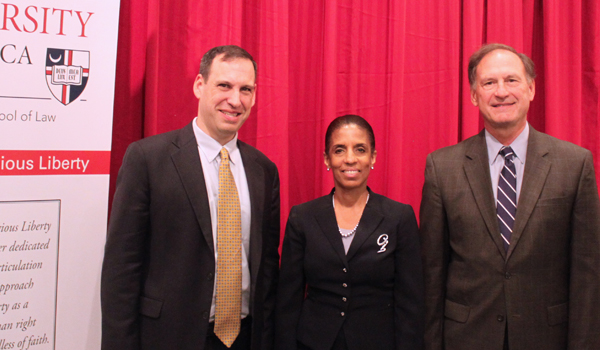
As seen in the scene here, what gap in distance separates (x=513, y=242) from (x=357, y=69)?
1.28m

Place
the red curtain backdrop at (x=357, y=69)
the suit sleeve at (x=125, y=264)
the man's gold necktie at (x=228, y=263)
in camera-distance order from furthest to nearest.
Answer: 1. the red curtain backdrop at (x=357, y=69)
2. the man's gold necktie at (x=228, y=263)
3. the suit sleeve at (x=125, y=264)

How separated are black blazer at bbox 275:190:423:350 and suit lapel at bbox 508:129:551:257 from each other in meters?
0.38

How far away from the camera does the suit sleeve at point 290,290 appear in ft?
5.74

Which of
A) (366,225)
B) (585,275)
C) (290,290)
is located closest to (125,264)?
(290,290)

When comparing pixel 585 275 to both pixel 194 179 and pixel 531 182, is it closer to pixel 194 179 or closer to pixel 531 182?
pixel 531 182

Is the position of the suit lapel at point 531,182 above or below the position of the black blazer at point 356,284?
above

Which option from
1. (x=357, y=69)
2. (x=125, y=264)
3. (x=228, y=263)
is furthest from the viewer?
(x=357, y=69)

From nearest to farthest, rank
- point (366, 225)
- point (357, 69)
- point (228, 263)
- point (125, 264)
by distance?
point (125, 264) → point (228, 263) → point (366, 225) → point (357, 69)

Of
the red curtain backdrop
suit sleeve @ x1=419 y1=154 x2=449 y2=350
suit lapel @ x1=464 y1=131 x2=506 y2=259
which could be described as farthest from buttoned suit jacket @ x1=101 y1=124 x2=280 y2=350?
suit lapel @ x1=464 y1=131 x2=506 y2=259

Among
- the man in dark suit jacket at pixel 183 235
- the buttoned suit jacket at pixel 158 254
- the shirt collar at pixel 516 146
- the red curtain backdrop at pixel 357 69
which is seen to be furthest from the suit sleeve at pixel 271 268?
the shirt collar at pixel 516 146

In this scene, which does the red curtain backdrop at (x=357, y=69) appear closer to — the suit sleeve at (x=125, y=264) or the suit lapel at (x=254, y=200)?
the suit lapel at (x=254, y=200)

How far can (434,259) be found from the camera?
1.79 m

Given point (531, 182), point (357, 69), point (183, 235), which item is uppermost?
point (357, 69)

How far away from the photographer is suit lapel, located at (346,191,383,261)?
1720 mm
